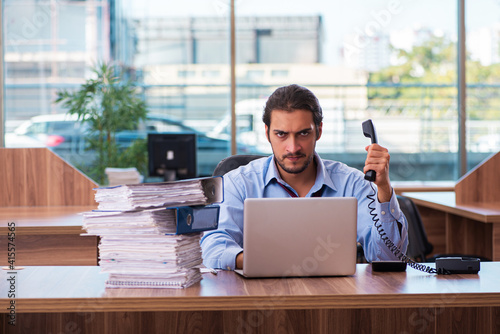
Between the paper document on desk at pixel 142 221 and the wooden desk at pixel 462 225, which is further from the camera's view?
the wooden desk at pixel 462 225

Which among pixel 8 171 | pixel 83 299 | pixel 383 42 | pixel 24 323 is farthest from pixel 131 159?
pixel 83 299

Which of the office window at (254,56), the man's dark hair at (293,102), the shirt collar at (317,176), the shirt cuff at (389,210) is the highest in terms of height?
the office window at (254,56)

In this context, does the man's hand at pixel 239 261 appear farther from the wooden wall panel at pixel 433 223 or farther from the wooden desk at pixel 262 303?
the wooden wall panel at pixel 433 223

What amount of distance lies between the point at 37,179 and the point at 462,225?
2.65 meters

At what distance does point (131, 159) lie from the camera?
582 cm

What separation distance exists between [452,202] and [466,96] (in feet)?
8.05

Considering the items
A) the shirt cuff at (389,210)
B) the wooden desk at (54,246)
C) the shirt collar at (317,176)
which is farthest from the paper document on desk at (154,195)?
the wooden desk at (54,246)

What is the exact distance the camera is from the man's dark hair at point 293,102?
230 centimetres

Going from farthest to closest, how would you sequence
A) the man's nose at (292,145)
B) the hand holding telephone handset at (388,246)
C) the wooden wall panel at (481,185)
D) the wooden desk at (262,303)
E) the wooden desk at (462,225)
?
the wooden wall panel at (481,185) < the wooden desk at (462,225) < the man's nose at (292,145) < the hand holding telephone handset at (388,246) < the wooden desk at (262,303)

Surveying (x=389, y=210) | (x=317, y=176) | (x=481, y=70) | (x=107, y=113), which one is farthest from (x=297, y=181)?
(x=481, y=70)

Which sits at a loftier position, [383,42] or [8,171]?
[383,42]

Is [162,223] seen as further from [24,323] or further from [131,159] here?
[131,159]

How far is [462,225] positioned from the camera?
13.4 feet

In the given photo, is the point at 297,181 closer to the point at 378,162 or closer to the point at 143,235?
the point at 378,162
